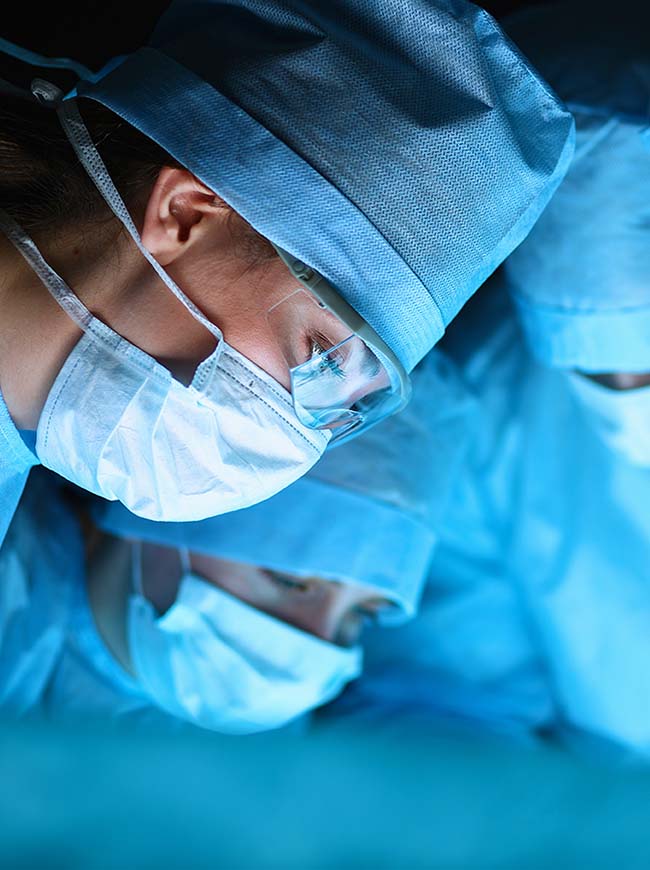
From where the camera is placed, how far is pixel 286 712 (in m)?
1.66

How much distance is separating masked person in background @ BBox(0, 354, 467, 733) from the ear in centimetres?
62

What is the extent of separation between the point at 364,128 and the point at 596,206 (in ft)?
1.62

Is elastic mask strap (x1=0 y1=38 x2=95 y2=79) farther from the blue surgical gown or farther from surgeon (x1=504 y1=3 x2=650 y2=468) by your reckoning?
the blue surgical gown

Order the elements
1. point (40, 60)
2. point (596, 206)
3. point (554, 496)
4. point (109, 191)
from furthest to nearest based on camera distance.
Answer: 1. point (554, 496)
2. point (596, 206)
3. point (40, 60)
4. point (109, 191)

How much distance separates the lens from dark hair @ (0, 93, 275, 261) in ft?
3.39

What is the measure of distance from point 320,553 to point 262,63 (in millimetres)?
815

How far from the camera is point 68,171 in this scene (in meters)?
1.06

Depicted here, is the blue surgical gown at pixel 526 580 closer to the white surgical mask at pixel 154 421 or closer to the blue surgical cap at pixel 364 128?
the blue surgical cap at pixel 364 128

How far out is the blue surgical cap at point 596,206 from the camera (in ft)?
4.30

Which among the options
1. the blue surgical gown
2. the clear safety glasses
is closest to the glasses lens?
the clear safety glasses

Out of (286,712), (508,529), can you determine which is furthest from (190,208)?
(508,529)

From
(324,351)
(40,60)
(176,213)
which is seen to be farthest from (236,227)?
(40,60)

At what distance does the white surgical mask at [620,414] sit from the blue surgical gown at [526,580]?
4.1 inches

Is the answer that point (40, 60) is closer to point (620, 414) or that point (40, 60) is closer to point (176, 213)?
point (176, 213)
